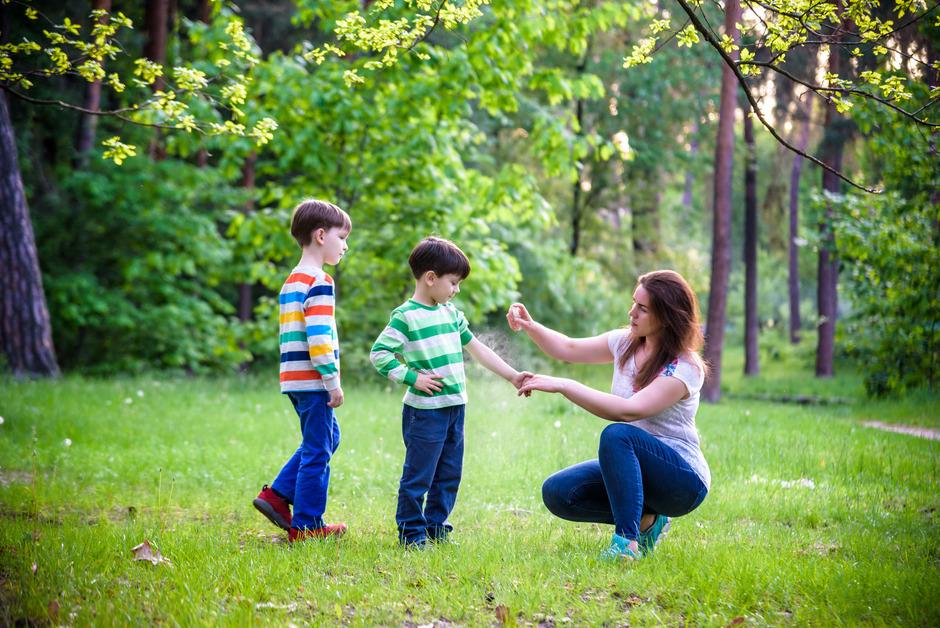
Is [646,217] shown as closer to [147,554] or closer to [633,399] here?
[633,399]

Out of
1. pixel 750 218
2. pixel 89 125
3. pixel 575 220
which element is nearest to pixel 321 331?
pixel 89 125

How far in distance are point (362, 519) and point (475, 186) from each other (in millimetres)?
8975

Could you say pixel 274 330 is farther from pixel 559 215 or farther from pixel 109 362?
pixel 559 215

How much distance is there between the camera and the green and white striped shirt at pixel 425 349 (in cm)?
428

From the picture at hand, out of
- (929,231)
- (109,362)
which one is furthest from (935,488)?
(109,362)

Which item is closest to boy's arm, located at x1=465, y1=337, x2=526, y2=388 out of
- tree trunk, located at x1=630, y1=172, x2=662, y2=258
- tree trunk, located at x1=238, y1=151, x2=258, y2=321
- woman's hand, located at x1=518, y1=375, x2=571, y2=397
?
woman's hand, located at x1=518, y1=375, x2=571, y2=397

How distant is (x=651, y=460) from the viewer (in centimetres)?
411

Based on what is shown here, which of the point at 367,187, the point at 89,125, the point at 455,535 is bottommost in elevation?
the point at 455,535

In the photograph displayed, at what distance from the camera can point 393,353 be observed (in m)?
4.29

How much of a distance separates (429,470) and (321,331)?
38.0 inches

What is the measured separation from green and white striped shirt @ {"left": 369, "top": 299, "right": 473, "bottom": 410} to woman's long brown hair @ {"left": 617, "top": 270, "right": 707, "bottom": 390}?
0.99m

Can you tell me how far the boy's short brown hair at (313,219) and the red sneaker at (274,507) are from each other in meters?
1.51

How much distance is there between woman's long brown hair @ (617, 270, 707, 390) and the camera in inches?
163

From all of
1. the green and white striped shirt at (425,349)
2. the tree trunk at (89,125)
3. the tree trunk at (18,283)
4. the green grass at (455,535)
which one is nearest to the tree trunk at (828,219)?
the green grass at (455,535)
